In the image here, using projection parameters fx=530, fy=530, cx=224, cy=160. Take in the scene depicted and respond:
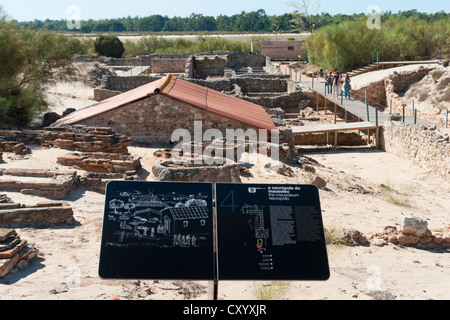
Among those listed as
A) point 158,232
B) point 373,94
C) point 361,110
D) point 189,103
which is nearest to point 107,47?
point 373,94

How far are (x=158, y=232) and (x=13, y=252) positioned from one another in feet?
6.72

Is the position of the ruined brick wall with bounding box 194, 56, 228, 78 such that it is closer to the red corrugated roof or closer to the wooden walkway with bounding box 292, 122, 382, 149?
the wooden walkway with bounding box 292, 122, 382, 149

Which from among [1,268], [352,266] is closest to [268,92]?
[352,266]

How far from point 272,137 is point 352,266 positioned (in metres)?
7.39

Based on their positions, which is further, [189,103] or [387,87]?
[387,87]

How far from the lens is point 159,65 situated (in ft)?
122

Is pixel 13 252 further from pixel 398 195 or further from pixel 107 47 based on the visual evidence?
pixel 107 47

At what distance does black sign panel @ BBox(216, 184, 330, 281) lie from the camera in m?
4.52

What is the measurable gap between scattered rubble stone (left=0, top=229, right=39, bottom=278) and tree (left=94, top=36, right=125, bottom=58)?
42032 mm

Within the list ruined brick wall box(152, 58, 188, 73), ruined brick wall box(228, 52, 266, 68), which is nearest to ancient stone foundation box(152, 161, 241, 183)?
ruined brick wall box(152, 58, 188, 73)

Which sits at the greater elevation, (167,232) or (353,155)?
(167,232)

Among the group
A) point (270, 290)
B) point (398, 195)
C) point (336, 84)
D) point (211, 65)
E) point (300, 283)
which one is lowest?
point (398, 195)

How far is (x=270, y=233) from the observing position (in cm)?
467
